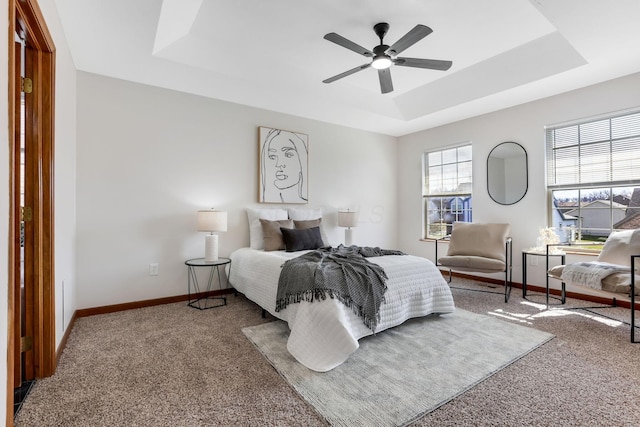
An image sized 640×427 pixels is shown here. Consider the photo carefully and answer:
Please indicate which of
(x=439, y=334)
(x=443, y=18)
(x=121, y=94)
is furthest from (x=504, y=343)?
(x=121, y=94)

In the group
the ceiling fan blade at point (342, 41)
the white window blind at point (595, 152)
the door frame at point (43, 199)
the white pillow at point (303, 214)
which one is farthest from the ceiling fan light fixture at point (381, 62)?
the white window blind at point (595, 152)

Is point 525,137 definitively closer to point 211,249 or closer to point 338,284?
point 338,284

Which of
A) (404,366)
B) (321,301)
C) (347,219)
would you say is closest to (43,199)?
(321,301)

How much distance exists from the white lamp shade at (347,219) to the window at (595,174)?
2.52m

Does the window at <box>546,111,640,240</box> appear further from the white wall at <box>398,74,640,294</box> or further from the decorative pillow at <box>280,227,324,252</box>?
the decorative pillow at <box>280,227,324,252</box>

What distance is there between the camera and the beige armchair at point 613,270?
2486 mm

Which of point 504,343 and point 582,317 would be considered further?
point 582,317

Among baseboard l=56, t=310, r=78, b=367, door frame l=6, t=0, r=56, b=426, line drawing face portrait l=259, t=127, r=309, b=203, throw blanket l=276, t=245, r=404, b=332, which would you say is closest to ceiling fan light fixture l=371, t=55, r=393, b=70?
throw blanket l=276, t=245, r=404, b=332

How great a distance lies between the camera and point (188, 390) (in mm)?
1793

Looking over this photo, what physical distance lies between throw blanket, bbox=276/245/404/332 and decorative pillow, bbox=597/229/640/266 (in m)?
2.27

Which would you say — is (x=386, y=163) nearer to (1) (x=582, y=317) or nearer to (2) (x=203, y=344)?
(1) (x=582, y=317)

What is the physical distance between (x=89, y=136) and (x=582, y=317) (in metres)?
5.11

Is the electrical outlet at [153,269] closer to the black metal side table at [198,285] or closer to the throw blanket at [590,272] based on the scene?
the black metal side table at [198,285]

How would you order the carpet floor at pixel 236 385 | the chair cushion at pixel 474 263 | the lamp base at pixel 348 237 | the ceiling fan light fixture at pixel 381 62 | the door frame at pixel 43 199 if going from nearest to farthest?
the carpet floor at pixel 236 385 → the door frame at pixel 43 199 → the ceiling fan light fixture at pixel 381 62 → the chair cushion at pixel 474 263 → the lamp base at pixel 348 237
